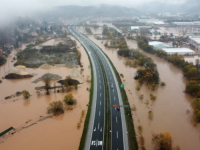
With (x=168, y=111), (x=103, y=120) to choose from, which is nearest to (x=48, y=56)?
(x=103, y=120)

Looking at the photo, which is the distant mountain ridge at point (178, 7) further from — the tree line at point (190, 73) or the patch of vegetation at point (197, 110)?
the patch of vegetation at point (197, 110)

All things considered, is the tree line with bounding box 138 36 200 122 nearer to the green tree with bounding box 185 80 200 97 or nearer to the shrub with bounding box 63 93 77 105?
the green tree with bounding box 185 80 200 97

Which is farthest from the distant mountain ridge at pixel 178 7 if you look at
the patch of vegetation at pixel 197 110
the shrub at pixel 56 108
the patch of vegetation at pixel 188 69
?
the shrub at pixel 56 108

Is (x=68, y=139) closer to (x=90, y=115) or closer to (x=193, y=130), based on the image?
(x=90, y=115)

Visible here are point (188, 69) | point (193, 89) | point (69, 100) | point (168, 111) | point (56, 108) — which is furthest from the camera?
point (188, 69)

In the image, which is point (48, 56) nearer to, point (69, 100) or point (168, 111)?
point (69, 100)

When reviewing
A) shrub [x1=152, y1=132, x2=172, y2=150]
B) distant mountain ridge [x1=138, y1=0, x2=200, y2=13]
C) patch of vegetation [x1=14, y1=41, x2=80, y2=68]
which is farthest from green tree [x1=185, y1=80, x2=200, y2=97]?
distant mountain ridge [x1=138, y1=0, x2=200, y2=13]
